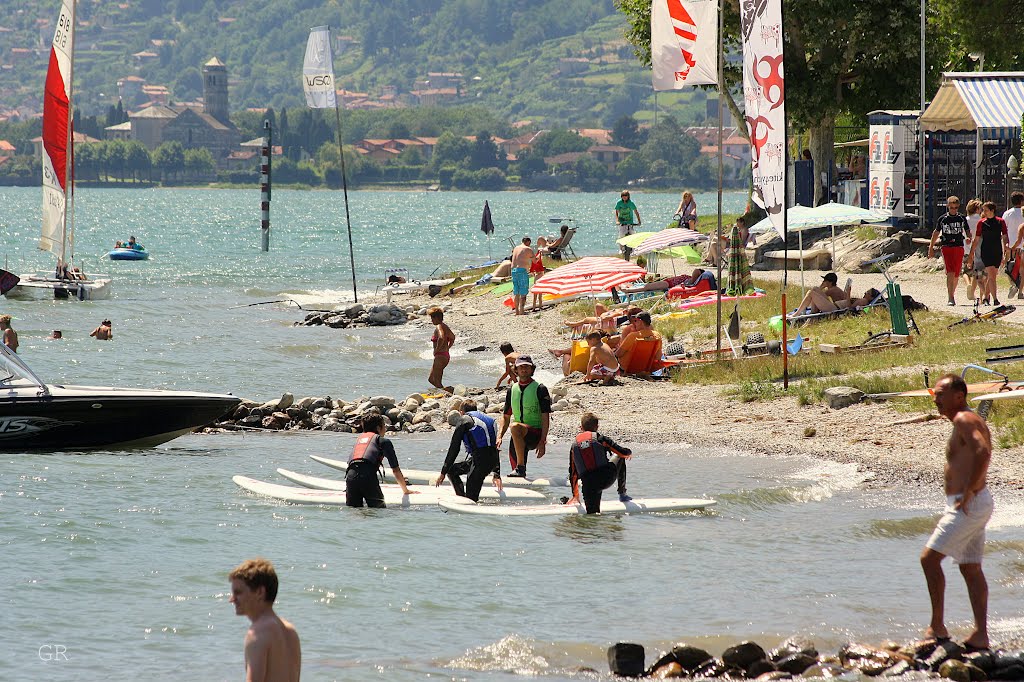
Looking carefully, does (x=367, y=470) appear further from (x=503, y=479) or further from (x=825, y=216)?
(x=825, y=216)

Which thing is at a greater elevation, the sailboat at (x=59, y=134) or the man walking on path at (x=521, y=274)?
the sailboat at (x=59, y=134)

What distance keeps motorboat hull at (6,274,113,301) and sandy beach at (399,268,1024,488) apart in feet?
86.7

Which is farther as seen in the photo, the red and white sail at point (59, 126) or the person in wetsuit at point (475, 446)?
the red and white sail at point (59, 126)

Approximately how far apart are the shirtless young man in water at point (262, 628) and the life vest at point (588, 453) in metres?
7.54

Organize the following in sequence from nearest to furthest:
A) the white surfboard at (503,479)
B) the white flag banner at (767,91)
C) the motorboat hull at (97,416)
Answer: the white surfboard at (503,479), the motorboat hull at (97,416), the white flag banner at (767,91)

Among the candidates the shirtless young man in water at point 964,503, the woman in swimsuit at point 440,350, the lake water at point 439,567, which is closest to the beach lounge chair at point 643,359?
the woman in swimsuit at point 440,350

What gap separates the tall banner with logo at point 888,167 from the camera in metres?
35.0

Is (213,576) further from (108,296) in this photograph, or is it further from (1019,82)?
(108,296)

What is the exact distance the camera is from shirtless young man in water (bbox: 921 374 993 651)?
9555 millimetres

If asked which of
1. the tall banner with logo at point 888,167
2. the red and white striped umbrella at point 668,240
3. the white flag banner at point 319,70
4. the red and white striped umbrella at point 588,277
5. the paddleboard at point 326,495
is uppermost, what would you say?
the white flag banner at point 319,70

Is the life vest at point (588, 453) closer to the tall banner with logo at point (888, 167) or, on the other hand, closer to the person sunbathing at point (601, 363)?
the person sunbathing at point (601, 363)

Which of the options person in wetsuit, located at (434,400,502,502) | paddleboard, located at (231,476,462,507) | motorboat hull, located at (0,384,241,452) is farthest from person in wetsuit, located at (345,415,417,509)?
motorboat hull, located at (0,384,241,452)

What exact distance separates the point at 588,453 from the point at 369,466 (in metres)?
2.51

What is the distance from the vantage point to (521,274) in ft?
117
